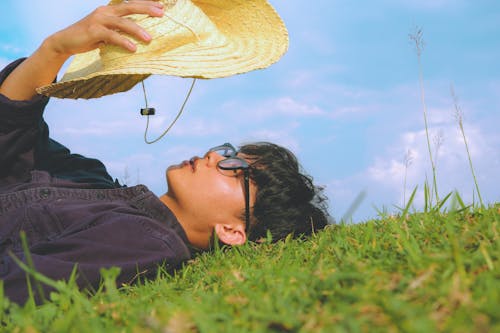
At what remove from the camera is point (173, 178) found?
3799mm

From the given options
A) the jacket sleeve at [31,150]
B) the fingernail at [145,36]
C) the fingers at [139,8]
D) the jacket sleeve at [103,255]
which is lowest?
the jacket sleeve at [103,255]

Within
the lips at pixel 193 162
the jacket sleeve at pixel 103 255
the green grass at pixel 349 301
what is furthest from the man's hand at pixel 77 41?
the green grass at pixel 349 301

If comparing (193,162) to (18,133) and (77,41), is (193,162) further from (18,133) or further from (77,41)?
(18,133)

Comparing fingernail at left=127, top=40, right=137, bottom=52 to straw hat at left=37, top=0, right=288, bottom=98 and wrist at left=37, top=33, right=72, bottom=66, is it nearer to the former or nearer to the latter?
straw hat at left=37, top=0, right=288, bottom=98

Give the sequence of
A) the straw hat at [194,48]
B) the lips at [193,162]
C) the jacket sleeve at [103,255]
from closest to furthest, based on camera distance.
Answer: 1. the jacket sleeve at [103,255]
2. the straw hat at [194,48]
3. the lips at [193,162]

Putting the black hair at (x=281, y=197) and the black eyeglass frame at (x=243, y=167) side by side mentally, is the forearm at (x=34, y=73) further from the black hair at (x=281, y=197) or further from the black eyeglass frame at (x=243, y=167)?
the black hair at (x=281, y=197)

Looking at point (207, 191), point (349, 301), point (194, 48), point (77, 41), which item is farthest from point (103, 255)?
point (349, 301)

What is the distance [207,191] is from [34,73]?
1.68 metres

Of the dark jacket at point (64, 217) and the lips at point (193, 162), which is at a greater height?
the lips at point (193, 162)

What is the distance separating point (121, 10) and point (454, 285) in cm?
291

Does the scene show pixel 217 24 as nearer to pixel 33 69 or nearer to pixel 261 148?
pixel 261 148

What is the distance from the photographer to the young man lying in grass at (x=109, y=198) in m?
2.98

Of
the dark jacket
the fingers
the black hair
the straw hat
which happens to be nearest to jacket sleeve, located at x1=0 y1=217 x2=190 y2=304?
the dark jacket

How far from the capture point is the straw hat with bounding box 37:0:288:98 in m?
3.25
